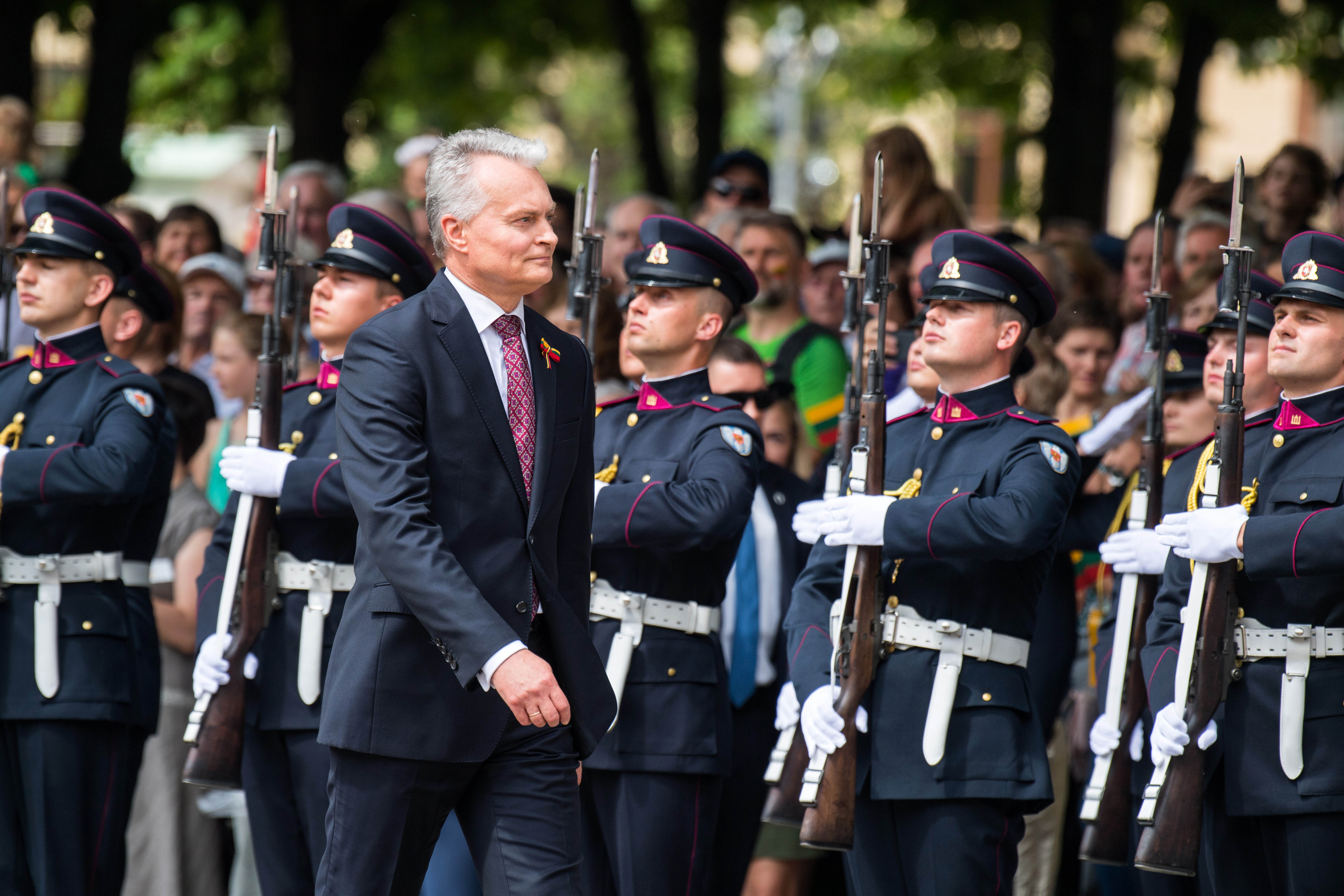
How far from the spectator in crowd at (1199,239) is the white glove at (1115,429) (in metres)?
1.45

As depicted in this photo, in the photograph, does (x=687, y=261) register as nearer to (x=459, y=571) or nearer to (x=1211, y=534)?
(x=1211, y=534)

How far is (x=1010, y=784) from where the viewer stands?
15.0 ft

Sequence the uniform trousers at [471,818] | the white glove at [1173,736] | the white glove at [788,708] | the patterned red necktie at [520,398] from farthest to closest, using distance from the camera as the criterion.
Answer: the white glove at [788,708] → the white glove at [1173,736] → the patterned red necktie at [520,398] → the uniform trousers at [471,818]

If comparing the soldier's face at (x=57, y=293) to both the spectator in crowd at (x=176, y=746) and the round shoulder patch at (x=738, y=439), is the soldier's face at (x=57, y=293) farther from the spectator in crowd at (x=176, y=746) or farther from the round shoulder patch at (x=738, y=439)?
the round shoulder patch at (x=738, y=439)

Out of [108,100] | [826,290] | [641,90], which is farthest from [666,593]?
[641,90]

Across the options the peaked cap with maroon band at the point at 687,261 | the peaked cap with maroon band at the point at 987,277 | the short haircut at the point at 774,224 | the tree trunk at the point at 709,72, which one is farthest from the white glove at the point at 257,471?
the tree trunk at the point at 709,72

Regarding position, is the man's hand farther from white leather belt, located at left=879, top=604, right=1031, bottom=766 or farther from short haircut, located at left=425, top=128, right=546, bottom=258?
white leather belt, located at left=879, top=604, right=1031, bottom=766

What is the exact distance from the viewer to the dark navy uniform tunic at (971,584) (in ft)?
15.0

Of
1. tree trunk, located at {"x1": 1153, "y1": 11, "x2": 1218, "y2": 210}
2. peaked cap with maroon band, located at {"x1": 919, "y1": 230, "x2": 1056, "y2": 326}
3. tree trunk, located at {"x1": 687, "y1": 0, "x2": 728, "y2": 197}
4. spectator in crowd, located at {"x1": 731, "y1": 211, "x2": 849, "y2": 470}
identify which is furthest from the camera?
tree trunk, located at {"x1": 687, "y1": 0, "x2": 728, "y2": 197}

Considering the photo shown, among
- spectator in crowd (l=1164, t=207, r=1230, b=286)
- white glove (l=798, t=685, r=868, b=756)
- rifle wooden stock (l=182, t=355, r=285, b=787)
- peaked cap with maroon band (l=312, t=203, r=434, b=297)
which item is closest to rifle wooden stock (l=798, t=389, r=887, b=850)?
white glove (l=798, t=685, r=868, b=756)

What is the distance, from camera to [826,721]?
183 inches

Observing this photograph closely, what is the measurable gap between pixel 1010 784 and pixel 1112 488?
1.92 m

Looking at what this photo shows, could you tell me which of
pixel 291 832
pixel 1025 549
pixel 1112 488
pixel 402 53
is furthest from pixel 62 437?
pixel 402 53

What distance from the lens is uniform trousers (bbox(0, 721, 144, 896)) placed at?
A: 5.36m
